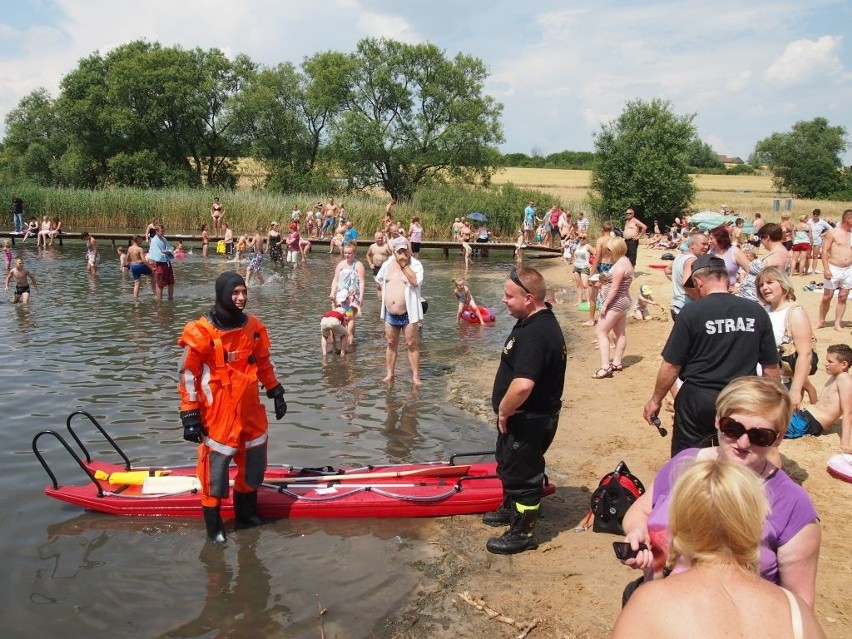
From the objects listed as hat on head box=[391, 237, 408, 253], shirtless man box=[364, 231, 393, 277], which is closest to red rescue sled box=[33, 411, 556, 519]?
hat on head box=[391, 237, 408, 253]

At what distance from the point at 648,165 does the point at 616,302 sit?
2945cm

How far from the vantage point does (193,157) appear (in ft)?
182

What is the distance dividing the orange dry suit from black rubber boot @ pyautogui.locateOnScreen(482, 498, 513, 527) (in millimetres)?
1883

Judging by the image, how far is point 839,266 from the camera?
35.9 ft

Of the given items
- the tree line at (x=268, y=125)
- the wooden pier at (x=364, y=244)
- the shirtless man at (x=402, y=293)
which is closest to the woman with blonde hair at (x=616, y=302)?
the shirtless man at (x=402, y=293)

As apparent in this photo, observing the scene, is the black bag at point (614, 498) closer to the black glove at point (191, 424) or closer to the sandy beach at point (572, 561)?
the sandy beach at point (572, 561)

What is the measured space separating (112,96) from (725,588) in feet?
186

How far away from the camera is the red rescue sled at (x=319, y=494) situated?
18.9 ft

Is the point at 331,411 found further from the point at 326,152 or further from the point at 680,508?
the point at 326,152

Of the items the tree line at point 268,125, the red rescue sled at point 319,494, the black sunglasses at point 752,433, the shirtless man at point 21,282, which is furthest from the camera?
the tree line at point 268,125

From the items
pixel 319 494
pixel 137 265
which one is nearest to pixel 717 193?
pixel 137 265

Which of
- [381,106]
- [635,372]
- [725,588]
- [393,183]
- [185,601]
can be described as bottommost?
[185,601]

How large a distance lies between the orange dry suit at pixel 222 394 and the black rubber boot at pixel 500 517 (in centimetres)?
188

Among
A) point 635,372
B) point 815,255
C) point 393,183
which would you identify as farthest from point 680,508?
point 393,183
